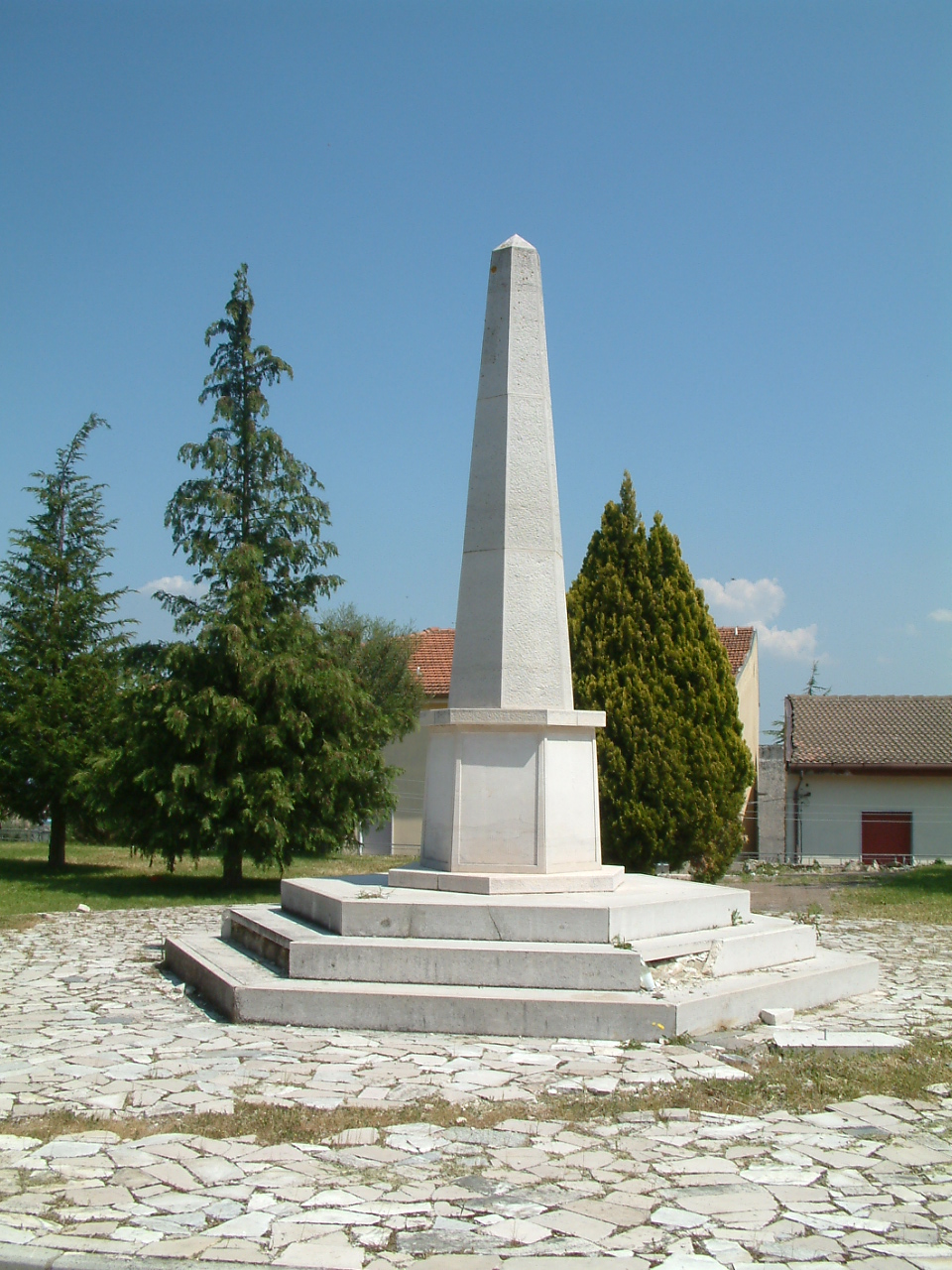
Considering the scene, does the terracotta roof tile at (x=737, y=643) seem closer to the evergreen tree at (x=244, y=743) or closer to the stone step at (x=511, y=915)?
the evergreen tree at (x=244, y=743)

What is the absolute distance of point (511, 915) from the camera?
7.45 meters

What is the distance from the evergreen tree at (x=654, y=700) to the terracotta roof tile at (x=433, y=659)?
899cm

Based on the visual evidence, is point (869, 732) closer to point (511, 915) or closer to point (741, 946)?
point (741, 946)

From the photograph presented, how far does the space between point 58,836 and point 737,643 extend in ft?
57.4

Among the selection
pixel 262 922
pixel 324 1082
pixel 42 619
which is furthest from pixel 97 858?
pixel 324 1082

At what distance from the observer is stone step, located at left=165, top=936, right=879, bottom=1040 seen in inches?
259

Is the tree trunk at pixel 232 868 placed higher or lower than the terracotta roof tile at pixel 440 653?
lower

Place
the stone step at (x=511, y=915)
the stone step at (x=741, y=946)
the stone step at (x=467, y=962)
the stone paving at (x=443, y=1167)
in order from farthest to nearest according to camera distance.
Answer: the stone step at (x=741, y=946) → the stone step at (x=511, y=915) → the stone step at (x=467, y=962) → the stone paving at (x=443, y=1167)

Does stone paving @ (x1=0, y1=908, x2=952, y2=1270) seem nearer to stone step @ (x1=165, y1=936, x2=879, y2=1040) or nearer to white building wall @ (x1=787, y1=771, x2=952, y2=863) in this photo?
stone step @ (x1=165, y1=936, x2=879, y2=1040)

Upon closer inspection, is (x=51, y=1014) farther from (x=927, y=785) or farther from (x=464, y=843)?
(x=927, y=785)

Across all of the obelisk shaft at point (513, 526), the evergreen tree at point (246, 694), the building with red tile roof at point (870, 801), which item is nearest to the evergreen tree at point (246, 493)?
the evergreen tree at point (246, 694)

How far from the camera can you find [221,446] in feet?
53.4

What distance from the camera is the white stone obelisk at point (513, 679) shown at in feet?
26.9

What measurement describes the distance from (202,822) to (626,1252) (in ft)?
40.3
